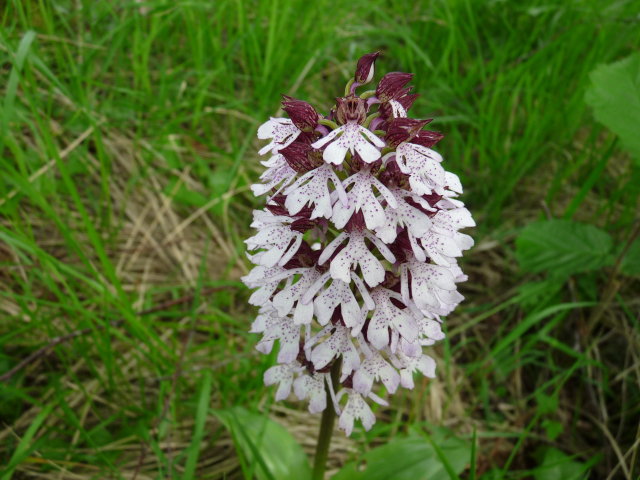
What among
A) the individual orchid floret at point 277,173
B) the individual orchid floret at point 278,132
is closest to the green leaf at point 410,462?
the individual orchid floret at point 277,173

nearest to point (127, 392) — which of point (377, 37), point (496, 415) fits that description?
point (496, 415)

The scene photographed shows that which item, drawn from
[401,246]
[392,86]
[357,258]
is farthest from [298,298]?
[392,86]

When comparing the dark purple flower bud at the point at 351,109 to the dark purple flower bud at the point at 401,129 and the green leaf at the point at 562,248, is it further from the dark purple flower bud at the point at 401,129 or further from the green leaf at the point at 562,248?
the green leaf at the point at 562,248

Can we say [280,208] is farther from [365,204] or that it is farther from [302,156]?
[365,204]

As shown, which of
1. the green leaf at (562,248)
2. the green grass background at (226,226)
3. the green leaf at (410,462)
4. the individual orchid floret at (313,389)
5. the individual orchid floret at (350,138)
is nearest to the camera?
the individual orchid floret at (350,138)

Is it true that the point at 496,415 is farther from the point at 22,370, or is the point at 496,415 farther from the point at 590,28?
the point at 590,28

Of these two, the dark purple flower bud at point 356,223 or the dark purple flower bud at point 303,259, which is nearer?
the dark purple flower bud at point 356,223

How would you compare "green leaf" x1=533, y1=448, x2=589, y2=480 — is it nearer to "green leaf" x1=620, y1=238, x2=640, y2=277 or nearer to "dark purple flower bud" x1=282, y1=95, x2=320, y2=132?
"green leaf" x1=620, y1=238, x2=640, y2=277
